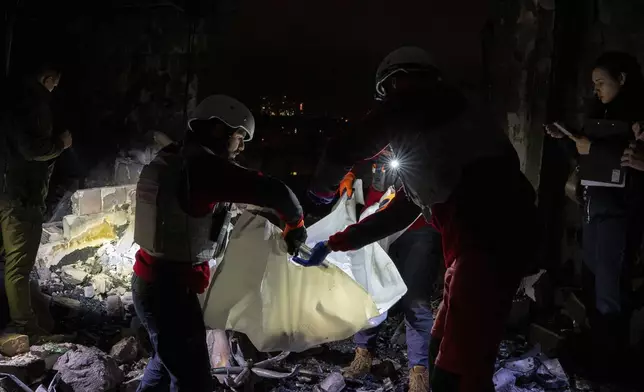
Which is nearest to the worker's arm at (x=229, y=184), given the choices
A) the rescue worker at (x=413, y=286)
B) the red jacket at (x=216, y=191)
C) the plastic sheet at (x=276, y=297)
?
the red jacket at (x=216, y=191)

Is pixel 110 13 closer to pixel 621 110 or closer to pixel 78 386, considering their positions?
pixel 78 386

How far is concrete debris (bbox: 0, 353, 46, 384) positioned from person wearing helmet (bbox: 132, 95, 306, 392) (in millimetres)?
1336

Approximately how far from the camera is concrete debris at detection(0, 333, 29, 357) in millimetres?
3824

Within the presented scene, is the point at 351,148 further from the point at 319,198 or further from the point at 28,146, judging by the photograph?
the point at 28,146

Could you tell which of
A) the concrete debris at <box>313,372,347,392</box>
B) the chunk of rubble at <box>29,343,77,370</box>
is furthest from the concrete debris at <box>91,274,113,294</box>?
the concrete debris at <box>313,372,347,392</box>

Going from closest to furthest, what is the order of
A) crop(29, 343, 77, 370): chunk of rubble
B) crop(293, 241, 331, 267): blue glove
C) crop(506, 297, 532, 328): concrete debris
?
crop(293, 241, 331, 267): blue glove < crop(29, 343, 77, 370): chunk of rubble < crop(506, 297, 532, 328): concrete debris

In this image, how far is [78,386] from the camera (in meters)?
3.44

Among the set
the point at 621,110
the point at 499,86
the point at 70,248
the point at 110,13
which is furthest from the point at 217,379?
the point at 110,13

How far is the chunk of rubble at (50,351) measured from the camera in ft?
12.4

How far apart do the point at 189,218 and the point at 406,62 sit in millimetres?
1277

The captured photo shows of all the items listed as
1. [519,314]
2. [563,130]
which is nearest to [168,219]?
[563,130]

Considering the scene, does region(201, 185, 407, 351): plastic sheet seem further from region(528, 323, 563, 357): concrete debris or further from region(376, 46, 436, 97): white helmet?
region(528, 323, 563, 357): concrete debris

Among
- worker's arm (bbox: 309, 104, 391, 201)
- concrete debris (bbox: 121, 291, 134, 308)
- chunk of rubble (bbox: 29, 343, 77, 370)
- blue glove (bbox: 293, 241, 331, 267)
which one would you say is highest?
worker's arm (bbox: 309, 104, 391, 201)

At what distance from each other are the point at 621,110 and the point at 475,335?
264 centimetres
